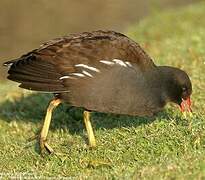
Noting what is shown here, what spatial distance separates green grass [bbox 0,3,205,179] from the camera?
19.0 feet

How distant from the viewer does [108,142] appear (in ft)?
22.4

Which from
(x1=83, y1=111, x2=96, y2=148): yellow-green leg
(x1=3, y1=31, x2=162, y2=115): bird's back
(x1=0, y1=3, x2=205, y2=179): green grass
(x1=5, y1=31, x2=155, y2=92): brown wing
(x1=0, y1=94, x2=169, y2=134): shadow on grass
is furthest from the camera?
(x1=0, y1=94, x2=169, y2=134): shadow on grass

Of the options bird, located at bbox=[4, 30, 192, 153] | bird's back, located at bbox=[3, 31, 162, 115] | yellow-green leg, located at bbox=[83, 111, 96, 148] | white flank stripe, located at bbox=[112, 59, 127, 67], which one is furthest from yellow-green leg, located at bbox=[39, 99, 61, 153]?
white flank stripe, located at bbox=[112, 59, 127, 67]

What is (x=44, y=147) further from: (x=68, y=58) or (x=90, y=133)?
(x=68, y=58)

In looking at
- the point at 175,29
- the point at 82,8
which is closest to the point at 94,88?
the point at 175,29

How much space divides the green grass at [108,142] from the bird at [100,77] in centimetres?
23

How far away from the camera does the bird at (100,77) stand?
21.6 ft

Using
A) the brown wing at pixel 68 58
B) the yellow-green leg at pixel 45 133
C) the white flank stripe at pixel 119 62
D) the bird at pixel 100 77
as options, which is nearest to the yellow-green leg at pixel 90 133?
the bird at pixel 100 77

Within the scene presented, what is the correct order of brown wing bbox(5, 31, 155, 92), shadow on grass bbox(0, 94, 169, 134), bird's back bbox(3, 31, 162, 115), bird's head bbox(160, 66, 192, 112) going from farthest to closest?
shadow on grass bbox(0, 94, 169, 134), bird's head bbox(160, 66, 192, 112), brown wing bbox(5, 31, 155, 92), bird's back bbox(3, 31, 162, 115)

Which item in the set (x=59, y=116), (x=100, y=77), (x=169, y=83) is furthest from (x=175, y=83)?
(x=59, y=116)

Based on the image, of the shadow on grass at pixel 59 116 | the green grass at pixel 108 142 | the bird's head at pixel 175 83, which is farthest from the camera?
the shadow on grass at pixel 59 116

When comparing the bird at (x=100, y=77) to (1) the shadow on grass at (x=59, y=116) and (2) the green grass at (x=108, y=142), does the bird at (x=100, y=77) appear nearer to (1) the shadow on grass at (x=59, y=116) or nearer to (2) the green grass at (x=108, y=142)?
(2) the green grass at (x=108, y=142)

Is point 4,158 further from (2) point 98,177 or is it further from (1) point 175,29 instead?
(1) point 175,29

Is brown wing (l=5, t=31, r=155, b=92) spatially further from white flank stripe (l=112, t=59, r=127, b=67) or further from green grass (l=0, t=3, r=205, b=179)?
green grass (l=0, t=3, r=205, b=179)
